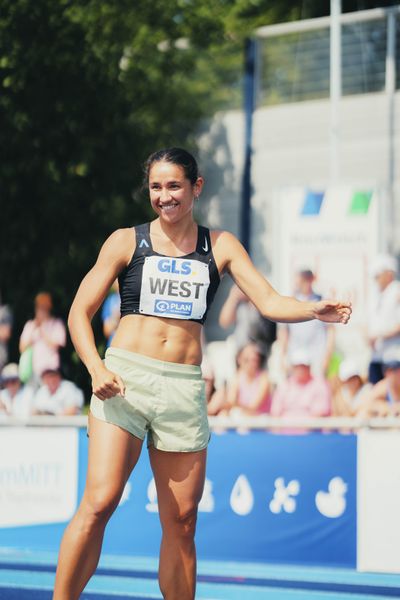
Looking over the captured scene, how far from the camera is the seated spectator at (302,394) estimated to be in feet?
32.1

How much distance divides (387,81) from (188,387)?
13.3 meters

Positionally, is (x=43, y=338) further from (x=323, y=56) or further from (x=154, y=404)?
(x=154, y=404)

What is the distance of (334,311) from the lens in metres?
4.87

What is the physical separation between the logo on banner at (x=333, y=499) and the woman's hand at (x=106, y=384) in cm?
349

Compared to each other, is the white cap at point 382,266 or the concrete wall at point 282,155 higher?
the concrete wall at point 282,155

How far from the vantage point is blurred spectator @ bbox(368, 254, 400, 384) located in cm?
1020

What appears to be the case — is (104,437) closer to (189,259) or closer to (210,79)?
(189,259)

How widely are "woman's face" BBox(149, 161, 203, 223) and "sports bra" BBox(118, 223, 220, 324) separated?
15 cm

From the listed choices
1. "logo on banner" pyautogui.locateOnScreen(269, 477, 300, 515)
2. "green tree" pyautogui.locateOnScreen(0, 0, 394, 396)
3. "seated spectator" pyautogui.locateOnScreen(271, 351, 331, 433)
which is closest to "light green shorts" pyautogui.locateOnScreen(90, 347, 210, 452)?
"logo on banner" pyautogui.locateOnScreen(269, 477, 300, 515)

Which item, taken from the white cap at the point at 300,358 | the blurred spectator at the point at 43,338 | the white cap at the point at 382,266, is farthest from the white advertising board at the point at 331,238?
the blurred spectator at the point at 43,338

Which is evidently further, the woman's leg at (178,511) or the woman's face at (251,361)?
the woman's face at (251,361)

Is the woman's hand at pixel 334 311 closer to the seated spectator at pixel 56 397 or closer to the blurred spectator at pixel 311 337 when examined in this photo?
the blurred spectator at pixel 311 337

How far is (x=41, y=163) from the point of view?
63.5ft

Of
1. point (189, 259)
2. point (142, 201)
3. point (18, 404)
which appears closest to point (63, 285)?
point (142, 201)
